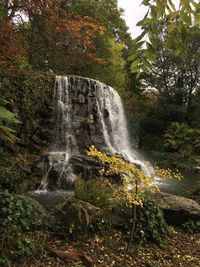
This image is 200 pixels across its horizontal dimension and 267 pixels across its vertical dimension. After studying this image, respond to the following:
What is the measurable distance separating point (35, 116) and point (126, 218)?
822 centimetres

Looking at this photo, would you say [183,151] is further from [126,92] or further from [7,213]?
[7,213]

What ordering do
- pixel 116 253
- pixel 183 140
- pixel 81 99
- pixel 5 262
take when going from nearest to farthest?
pixel 5 262, pixel 116 253, pixel 81 99, pixel 183 140

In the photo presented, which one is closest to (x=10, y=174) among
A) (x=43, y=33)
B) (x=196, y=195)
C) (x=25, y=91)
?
(x=25, y=91)

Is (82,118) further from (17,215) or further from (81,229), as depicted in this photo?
(17,215)

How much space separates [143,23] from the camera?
167cm

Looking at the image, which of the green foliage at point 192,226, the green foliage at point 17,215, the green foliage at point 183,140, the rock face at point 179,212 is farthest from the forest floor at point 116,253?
the green foliage at point 183,140

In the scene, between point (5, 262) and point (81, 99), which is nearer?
point (5, 262)

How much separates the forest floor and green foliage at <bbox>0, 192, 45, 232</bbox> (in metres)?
0.21

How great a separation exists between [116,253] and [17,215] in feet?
5.48

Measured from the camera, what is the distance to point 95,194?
6.07 meters

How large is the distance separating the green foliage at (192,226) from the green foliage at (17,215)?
3038 mm

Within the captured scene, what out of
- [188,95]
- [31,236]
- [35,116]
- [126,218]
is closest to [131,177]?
[126,218]

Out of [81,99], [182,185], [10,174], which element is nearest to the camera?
[10,174]

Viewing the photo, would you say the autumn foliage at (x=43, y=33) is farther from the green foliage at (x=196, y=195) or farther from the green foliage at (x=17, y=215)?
the green foliage at (x=196, y=195)
